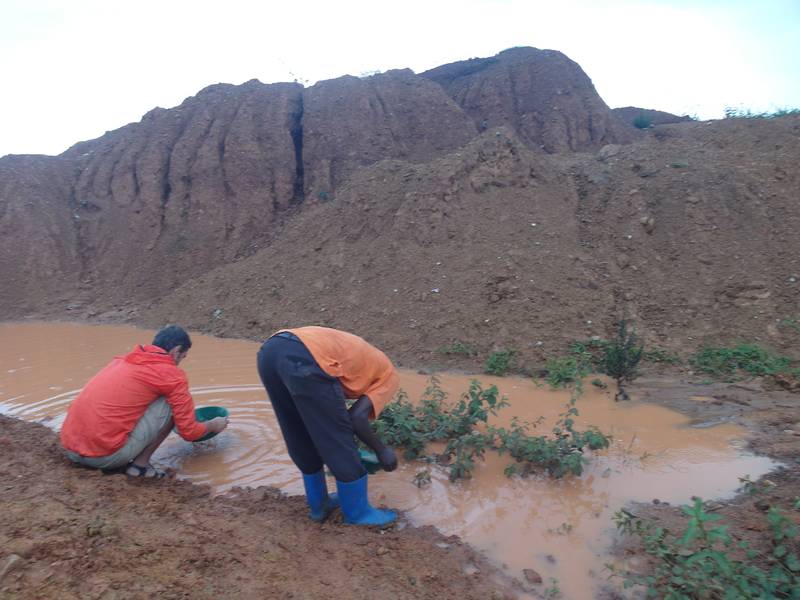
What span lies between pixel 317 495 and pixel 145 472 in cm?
142

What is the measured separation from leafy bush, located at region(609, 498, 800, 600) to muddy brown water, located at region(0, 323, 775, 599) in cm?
32

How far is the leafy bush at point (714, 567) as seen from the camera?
7.96ft

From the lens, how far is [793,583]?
8.23 ft

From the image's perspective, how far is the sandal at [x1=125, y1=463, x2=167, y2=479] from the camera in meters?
3.91

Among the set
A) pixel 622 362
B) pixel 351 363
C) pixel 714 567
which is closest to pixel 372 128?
pixel 622 362

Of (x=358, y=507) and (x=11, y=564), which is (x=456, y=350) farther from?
(x=11, y=564)

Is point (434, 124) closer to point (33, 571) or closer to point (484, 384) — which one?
point (484, 384)

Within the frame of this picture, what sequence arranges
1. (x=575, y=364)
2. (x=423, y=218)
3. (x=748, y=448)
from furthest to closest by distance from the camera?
(x=423, y=218) < (x=575, y=364) < (x=748, y=448)

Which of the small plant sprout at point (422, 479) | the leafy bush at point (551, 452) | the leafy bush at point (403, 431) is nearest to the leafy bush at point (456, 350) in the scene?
the leafy bush at point (403, 431)

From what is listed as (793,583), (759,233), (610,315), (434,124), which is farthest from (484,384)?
(434,124)

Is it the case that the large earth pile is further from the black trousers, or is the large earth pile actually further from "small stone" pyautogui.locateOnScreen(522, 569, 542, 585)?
the black trousers

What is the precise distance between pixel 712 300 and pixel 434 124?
10274 millimetres

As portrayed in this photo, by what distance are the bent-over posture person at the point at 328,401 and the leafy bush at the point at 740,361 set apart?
15.7 ft

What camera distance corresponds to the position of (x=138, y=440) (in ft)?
12.6
